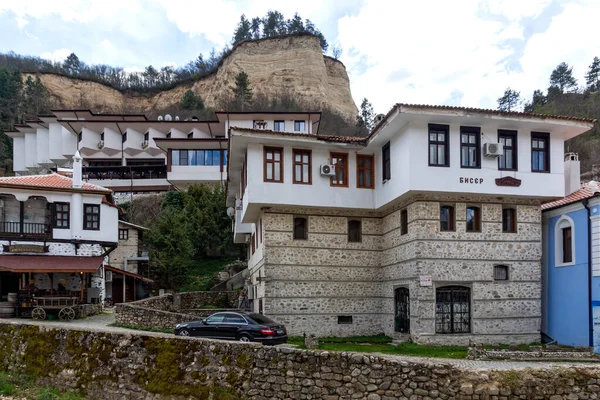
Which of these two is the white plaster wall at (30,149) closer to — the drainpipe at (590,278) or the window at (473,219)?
the window at (473,219)

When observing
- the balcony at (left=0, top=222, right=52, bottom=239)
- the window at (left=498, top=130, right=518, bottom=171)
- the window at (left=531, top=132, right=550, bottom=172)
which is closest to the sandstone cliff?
the balcony at (left=0, top=222, right=52, bottom=239)

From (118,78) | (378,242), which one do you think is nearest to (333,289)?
(378,242)

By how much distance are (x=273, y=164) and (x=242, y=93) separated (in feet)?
207

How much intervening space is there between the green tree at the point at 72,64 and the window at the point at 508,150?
104 meters

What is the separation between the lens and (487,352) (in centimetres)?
1617

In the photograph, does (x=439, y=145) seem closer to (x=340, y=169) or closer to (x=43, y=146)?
(x=340, y=169)

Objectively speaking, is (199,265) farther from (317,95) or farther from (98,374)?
(317,95)

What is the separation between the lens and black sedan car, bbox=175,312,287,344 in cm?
1664

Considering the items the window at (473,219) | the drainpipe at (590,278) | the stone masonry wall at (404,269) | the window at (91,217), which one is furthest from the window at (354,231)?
the window at (91,217)

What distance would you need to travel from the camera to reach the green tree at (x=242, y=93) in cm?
8206

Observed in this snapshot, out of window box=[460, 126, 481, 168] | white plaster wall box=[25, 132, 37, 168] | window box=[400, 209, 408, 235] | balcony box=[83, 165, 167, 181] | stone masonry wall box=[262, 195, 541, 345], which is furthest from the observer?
white plaster wall box=[25, 132, 37, 168]

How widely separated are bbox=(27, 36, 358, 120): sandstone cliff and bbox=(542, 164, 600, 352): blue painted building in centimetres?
7367

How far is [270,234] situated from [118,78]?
9570 cm

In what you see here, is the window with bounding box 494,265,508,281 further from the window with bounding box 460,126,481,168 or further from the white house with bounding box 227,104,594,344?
the window with bounding box 460,126,481,168
